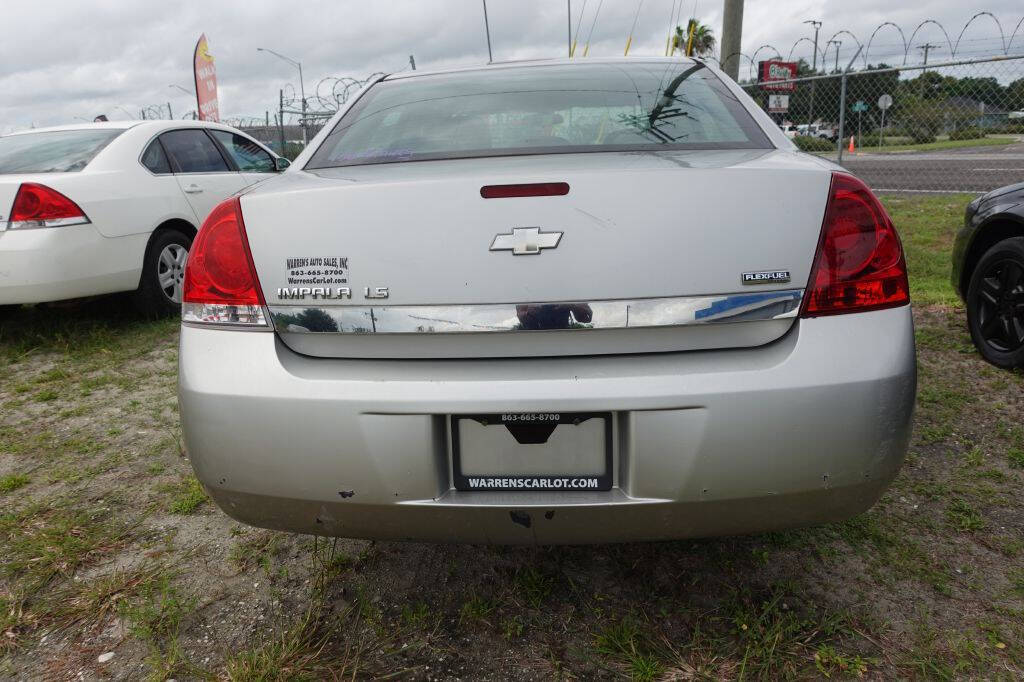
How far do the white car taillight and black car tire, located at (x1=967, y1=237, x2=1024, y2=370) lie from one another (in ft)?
10.9

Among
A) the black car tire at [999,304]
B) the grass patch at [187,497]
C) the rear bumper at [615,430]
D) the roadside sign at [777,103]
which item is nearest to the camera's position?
the rear bumper at [615,430]

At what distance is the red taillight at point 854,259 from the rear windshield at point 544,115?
0.43m

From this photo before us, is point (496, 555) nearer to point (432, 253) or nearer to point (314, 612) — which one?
point (314, 612)

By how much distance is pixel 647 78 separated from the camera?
246cm

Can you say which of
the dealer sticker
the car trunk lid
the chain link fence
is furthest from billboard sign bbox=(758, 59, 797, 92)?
the dealer sticker

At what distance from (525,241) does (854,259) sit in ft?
2.33

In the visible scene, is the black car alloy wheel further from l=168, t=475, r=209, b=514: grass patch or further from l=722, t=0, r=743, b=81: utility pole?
l=722, t=0, r=743, b=81: utility pole

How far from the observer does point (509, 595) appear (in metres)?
2.12

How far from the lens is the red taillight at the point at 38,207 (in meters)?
4.38

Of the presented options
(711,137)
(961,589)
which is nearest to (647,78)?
(711,137)

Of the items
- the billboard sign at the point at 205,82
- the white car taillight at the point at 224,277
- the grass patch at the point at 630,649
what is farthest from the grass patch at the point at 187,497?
the billboard sign at the point at 205,82

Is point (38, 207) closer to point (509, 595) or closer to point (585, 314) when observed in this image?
point (509, 595)

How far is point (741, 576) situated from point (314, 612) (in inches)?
46.3

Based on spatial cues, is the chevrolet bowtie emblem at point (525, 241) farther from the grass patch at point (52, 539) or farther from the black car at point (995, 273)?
the black car at point (995, 273)
